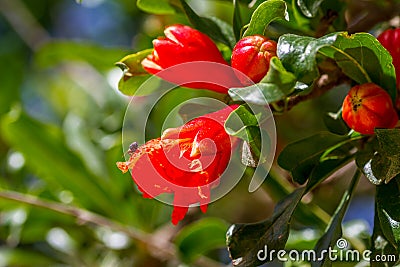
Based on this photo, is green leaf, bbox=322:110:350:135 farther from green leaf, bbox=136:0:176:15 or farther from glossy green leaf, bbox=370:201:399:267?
A: green leaf, bbox=136:0:176:15

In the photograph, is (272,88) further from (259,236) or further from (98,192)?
(98,192)

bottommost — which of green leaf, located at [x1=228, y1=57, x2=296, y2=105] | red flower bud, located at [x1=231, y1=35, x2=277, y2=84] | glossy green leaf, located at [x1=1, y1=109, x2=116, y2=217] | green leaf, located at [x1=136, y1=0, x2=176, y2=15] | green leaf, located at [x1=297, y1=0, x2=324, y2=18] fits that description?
glossy green leaf, located at [x1=1, y1=109, x2=116, y2=217]

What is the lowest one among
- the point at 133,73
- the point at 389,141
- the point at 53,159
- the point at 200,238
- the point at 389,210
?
the point at 200,238

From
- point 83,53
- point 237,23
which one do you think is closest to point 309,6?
point 237,23

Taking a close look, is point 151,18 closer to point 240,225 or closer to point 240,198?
point 240,198

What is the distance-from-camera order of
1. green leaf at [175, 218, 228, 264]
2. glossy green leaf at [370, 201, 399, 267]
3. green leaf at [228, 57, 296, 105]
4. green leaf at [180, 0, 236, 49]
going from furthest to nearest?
1. green leaf at [175, 218, 228, 264]
2. green leaf at [180, 0, 236, 49]
3. glossy green leaf at [370, 201, 399, 267]
4. green leaf at [228, 57, 296, 105]

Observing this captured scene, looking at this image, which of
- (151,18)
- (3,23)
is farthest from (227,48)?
(3,23)

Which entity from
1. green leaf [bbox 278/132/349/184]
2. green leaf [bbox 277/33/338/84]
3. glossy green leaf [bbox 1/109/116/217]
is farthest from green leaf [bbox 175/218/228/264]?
green leaf [bbox 277/33/338/84]
